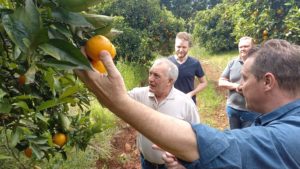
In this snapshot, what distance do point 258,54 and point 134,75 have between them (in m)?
7.25

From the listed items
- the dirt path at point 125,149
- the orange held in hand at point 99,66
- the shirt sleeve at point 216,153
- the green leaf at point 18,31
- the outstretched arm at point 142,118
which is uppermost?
the green leaf at point 18,31

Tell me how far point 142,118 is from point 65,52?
359 mm

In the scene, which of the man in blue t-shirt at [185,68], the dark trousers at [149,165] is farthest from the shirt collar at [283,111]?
the man in blue t-shirt at [185,68]

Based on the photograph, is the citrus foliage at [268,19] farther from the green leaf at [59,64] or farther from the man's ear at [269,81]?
the green leaf at [59,64]

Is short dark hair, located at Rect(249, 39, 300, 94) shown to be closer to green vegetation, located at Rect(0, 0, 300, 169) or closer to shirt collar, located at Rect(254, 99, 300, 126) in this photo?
shirt collar, located at Rect(254, 99, 300, 126)

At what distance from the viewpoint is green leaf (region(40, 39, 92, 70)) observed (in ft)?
3.43

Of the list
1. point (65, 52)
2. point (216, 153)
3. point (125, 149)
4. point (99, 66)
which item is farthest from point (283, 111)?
point (125, 149)

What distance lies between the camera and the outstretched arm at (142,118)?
4.18 feet

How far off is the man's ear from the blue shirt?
0.21 meters

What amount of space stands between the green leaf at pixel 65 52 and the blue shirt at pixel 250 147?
46cm

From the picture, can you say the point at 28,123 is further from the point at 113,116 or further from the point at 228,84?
the point at 113,116

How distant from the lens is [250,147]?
1299 millimetres

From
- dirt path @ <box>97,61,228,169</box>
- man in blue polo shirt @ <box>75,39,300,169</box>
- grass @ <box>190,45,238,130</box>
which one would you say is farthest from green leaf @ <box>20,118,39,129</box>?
grass @ <box>190,45,238,130</box>

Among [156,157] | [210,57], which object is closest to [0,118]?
[156,157]
